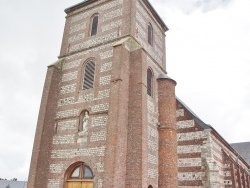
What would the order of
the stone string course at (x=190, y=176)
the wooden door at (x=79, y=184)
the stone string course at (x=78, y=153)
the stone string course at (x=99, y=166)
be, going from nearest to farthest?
the stone string course at (x=99, y=166) < the wooden door at (x=79, y=184) < the stone string course at (x=78, y=153) < the stone string course at (x=190, y=176)

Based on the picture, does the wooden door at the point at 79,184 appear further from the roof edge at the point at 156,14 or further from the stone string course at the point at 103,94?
the roof edge at the point at 156,14

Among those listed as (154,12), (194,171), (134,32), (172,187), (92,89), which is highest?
(154,12)

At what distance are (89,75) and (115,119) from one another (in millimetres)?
4204

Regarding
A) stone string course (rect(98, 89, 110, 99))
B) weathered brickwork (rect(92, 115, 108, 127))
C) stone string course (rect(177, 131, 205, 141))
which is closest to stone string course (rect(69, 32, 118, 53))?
stone string course (rect(98, 89, 110, 99))

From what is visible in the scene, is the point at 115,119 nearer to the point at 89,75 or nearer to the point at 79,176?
the point at 79,176

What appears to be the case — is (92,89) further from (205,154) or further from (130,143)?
(205,154)

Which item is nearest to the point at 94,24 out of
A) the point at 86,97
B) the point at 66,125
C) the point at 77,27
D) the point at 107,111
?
the point at 77,27

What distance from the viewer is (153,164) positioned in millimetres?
13250

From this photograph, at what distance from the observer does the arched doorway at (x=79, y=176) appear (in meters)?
12.2

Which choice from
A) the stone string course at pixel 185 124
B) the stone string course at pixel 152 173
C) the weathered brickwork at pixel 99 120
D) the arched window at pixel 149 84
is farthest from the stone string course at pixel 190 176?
the weathered brickwork at pixel 99 120

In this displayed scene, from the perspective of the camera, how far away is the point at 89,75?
14672 millimetres

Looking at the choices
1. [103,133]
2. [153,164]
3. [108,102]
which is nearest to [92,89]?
[108,102]

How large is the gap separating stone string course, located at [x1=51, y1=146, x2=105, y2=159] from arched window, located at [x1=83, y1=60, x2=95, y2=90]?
3.59m

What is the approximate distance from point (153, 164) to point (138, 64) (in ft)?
17.5
